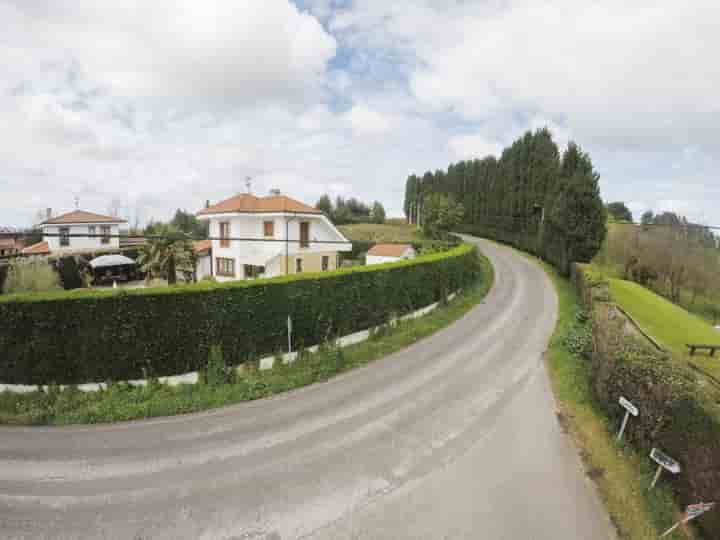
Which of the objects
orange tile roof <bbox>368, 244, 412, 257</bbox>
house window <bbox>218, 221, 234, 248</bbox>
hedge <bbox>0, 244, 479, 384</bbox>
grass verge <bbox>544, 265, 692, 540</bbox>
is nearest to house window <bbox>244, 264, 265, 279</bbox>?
house window <bbox>218, 221, 234, 248</bbox>

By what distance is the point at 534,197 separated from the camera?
42.4m

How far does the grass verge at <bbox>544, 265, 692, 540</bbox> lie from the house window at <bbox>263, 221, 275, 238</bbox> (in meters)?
18.1

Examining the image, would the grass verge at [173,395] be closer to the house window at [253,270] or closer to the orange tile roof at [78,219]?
the house window at [253,270]

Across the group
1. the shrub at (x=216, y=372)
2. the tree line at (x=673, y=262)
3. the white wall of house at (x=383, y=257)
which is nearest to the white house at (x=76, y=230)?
the white wall of house at (x=383, y=257)

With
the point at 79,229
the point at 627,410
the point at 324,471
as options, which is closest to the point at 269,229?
the point at 324,471

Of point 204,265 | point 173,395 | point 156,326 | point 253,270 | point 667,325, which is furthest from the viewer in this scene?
point 204,265

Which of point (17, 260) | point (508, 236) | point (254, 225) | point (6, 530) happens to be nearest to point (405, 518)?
point (6, 530)

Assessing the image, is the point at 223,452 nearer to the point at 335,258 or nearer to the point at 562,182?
the point at 335,258

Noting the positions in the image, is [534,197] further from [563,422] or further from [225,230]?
[563,422]

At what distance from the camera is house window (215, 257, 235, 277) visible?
931 inches

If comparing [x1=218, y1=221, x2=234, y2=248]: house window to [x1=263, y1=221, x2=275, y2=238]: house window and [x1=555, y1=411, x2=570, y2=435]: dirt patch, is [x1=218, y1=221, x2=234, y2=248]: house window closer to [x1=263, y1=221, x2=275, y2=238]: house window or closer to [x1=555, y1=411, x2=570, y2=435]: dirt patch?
[x1=263, y1=221, x2=275, y2=238]: house window

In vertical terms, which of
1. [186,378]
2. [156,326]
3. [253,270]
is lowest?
[186,378]

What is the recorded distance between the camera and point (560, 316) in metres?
17.2

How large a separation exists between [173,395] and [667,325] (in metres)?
22.3
